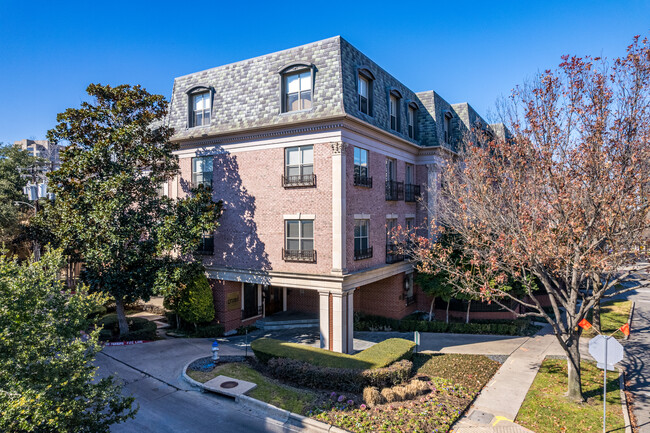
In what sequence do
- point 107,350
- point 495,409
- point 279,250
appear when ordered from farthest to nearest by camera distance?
point 279,250 < point 107,350 < point 495,409

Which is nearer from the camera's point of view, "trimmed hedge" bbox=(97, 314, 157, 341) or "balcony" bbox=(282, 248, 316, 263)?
"balcony" bbox=(282, 248, 316, 263)

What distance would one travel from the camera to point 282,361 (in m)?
15.3

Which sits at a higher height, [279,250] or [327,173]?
[327,173]

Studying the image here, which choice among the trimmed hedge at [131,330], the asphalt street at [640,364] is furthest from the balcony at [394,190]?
the trimmed hedge at [131,330]

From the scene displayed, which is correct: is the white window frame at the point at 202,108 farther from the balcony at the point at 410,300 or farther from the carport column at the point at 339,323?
the balcony at the point at 410,300

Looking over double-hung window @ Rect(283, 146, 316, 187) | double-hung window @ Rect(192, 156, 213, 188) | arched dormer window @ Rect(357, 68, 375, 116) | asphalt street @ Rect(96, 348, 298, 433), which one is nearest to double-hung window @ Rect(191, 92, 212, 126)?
double-hung window @ Rect(192, 156, 213, 188)

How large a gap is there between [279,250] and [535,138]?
1228 cm

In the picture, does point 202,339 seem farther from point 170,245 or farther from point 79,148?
point 79,148

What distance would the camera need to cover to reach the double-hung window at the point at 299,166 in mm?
19406

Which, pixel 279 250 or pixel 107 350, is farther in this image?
pixel 279 250

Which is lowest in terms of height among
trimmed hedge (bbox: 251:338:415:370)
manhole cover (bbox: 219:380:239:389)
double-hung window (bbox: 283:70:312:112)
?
manhole cover (bbox: 219:380:239:389)

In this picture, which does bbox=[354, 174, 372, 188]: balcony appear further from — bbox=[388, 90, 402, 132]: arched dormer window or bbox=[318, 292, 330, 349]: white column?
bbox=[318, 292, 330, 349]: white column

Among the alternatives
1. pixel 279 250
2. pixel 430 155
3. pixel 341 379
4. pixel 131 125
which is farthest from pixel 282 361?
pixel 430 155

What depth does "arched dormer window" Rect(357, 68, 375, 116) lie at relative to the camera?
66.8 ft
